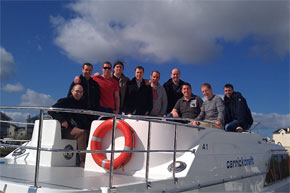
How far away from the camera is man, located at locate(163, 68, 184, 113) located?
683 cm

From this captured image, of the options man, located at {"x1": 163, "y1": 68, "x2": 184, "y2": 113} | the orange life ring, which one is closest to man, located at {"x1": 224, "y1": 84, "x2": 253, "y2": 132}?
man, located at {"x1": 163, "y1": 68, "x2": 184, "y2": 113}

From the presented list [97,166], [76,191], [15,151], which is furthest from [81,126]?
[76,191]

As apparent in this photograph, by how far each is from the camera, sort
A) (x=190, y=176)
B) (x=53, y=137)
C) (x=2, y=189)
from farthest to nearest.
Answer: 1. (x=53, y=137)
2. (x=190, y=176)
3. (x=2, y=189)

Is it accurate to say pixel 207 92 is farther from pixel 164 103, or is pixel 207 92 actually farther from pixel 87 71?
pixel 87 71

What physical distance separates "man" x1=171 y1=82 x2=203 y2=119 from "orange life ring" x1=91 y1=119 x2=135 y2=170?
1748mm

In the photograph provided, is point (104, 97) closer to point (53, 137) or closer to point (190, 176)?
point (53, 137)

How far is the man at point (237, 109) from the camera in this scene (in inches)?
247

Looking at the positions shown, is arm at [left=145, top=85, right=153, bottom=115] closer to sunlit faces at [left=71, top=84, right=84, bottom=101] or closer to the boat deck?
sunlit faces at [left=71, top=84, right=84, bottom=101]

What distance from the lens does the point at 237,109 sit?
249 inches

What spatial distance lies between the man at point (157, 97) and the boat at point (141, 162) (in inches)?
71.1

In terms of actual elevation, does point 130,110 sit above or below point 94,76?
below

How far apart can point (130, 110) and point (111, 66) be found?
1126 millimetres

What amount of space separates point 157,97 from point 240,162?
2.24 metres

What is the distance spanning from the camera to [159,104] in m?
6.44
